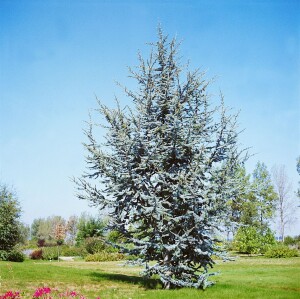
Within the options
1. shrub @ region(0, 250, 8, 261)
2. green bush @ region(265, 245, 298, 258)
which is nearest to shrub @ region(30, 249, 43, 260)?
shrub @ region(0, 250, 8, 261)

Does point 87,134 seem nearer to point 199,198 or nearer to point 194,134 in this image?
point 194,134

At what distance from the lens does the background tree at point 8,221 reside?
85.4 ft

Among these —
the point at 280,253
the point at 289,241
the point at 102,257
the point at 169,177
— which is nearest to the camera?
the point at 169,177

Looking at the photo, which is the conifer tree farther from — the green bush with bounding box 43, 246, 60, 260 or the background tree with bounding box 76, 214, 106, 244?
the background tree with bounding box 76, 214, 106, 244

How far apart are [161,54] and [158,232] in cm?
664

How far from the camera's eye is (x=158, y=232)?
35.5ft

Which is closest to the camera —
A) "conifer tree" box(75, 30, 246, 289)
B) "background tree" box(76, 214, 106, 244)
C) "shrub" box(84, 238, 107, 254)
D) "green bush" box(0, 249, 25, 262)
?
"conifer tree" box(75, 30, 246, 289)

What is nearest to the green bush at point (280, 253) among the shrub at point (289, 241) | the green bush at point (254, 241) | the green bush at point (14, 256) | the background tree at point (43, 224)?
the green bush at point (254, 241)

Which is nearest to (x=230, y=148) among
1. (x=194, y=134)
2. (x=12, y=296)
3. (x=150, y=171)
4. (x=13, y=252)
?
(x=194, y=134)

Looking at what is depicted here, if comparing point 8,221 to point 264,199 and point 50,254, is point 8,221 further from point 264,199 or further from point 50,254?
point 264,199

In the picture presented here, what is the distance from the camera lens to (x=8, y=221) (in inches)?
1041

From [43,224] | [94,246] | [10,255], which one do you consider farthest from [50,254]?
[43,224]

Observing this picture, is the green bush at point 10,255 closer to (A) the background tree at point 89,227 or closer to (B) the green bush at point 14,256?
(B) the green bush at point 14,256

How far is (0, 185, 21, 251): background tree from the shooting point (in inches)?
1024
